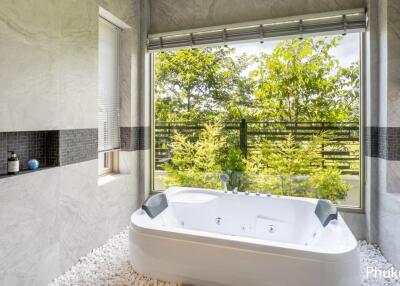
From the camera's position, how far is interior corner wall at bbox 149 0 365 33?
2849 millimetres

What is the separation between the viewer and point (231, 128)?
10.7ft

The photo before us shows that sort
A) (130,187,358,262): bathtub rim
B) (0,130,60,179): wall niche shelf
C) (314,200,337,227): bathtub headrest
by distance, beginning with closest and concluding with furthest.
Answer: (130,187,358,262): bathtub rim → (0,130,60,179): wall niche shelf → (314,200,337,227): bathtub headrest

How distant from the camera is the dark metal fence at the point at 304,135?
292 cm

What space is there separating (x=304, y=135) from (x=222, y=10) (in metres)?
1.78

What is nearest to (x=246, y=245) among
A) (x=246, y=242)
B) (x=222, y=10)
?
(x=246, y=242)

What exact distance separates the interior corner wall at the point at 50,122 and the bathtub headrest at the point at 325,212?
2129 millimetres

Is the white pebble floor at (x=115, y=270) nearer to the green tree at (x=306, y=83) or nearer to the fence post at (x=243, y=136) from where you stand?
the green tree at (x=306, y=83)

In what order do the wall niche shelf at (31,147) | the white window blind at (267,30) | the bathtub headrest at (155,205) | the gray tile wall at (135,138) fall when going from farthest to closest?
the gray tile wall at (135,138) → the white window blind at (267,30) → the bathtub headrest at (155,205) → the wall niche shelf at (31,147)

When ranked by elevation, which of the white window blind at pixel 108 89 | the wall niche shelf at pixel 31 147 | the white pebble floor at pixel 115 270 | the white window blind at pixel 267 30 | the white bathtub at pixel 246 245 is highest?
the white window blind at pixel 267 30

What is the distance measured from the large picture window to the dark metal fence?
0.03ft

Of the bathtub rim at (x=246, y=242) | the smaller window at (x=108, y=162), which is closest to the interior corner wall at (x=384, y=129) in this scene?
the bathtub rim at (x=246, y=242)

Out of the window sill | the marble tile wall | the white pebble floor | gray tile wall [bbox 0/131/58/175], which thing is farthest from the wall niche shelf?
the white pebble floor

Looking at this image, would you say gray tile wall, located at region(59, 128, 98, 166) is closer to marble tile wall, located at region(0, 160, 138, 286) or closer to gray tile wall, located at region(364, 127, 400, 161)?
marble tile wall, located at region(0, 160, 138, 286)

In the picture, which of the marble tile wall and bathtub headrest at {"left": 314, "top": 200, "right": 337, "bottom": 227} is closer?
the marble tile wall
